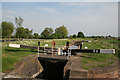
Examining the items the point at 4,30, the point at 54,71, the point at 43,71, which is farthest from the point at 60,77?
the point at 4,30

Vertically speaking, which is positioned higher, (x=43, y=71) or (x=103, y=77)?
(x=103, y=77)

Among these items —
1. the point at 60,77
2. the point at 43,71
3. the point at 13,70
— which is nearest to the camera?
the point at 13,70

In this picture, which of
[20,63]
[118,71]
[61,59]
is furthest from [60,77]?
[118,71]

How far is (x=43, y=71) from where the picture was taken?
840cm

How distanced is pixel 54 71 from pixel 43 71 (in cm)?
136

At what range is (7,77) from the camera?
5254 mm

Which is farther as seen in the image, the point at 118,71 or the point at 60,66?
the point at 60,66

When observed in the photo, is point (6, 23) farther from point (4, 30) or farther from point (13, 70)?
point (13, 70)

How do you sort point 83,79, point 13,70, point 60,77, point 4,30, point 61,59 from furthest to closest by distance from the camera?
point 4,30, point 60,77, point 61,59, point 13,70, point 83,79

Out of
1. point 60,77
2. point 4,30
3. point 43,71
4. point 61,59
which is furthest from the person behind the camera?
point 4,30

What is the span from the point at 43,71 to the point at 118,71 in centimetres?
568

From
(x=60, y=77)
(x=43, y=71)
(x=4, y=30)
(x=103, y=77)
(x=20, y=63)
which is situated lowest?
(x=60, y=77)

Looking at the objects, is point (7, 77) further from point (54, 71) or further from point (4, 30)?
point (4, 30)

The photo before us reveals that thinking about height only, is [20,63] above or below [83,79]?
above
